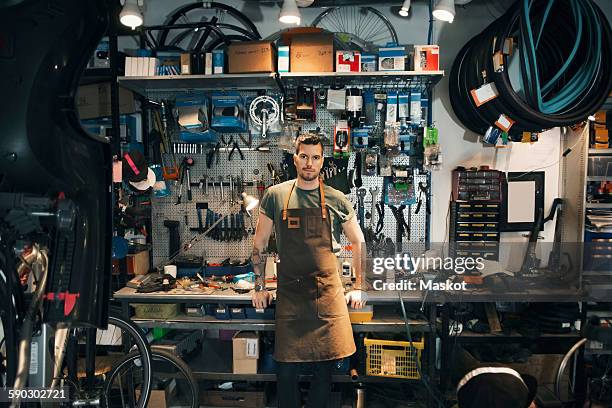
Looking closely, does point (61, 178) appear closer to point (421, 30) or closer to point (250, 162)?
point (250, 162)

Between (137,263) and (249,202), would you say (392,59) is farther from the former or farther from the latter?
Result: (137,263)

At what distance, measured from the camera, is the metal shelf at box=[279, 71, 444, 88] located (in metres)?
2.90

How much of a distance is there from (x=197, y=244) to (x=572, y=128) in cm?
297

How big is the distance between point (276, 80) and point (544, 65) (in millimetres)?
1884

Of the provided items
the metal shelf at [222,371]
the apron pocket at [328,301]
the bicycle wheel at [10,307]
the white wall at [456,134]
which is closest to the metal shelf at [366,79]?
the white wall at [456,134]

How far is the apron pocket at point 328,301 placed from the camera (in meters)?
2.61

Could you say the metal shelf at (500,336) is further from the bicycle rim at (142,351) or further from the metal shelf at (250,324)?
the bicycle rim at (142,351)

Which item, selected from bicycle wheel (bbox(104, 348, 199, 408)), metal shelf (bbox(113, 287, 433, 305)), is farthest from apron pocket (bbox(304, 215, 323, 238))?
bicycle wheel (bbox(104, 348, 199, 408))

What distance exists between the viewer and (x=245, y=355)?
2928mm

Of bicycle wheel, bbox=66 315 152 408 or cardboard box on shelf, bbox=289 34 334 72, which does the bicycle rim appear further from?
cardboard box on shelf, bbox=289 34 334 72

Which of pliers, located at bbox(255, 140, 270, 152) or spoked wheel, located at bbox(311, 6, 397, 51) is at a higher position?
spoked wheel, located at bbox(311, 6, 397, 51)

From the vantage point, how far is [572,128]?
10.7ft

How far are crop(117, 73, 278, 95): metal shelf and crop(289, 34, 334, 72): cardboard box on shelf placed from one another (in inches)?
8.4

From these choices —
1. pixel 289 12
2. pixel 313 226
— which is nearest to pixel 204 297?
pixel 313 226
